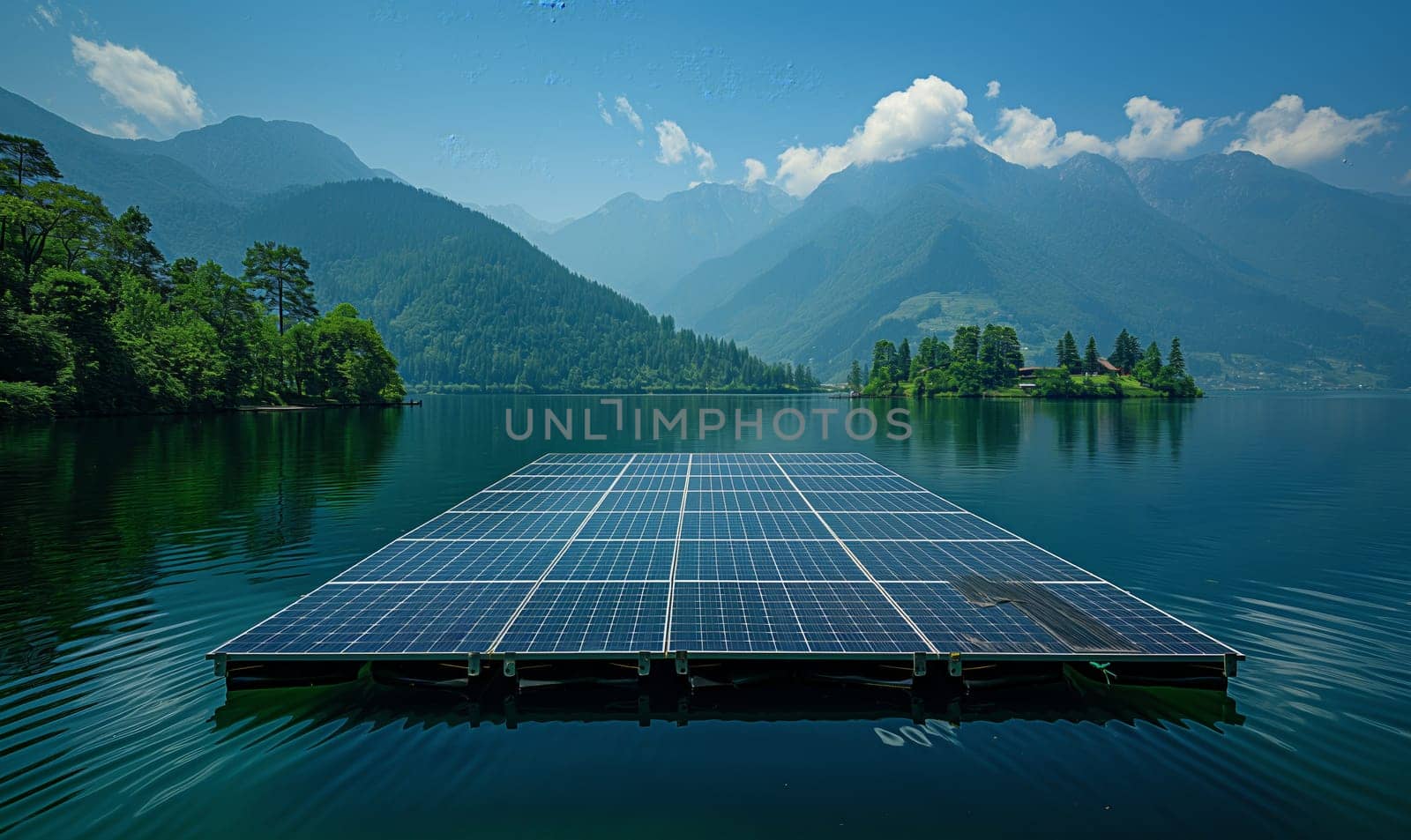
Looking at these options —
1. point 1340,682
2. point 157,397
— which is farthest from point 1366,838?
point 157,397

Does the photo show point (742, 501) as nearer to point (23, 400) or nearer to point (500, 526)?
point (500, 526)

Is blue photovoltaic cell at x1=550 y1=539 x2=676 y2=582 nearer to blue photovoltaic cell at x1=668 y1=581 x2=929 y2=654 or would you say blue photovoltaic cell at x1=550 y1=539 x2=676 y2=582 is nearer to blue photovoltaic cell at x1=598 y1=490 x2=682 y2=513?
blue photovoltaic cell at x1=668 y1=581 x2=929 y2=654

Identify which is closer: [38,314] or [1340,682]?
[1340,682]

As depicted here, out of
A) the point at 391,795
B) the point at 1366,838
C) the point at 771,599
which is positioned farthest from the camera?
the point at 771,599

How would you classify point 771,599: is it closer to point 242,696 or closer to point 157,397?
point 242,696

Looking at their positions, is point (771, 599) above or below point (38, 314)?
below

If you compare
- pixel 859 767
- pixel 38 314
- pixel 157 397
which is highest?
pixel 38 314

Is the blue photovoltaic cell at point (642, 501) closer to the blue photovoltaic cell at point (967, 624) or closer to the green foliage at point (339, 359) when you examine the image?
the blue photovoltaic cell at point (967, 624)
